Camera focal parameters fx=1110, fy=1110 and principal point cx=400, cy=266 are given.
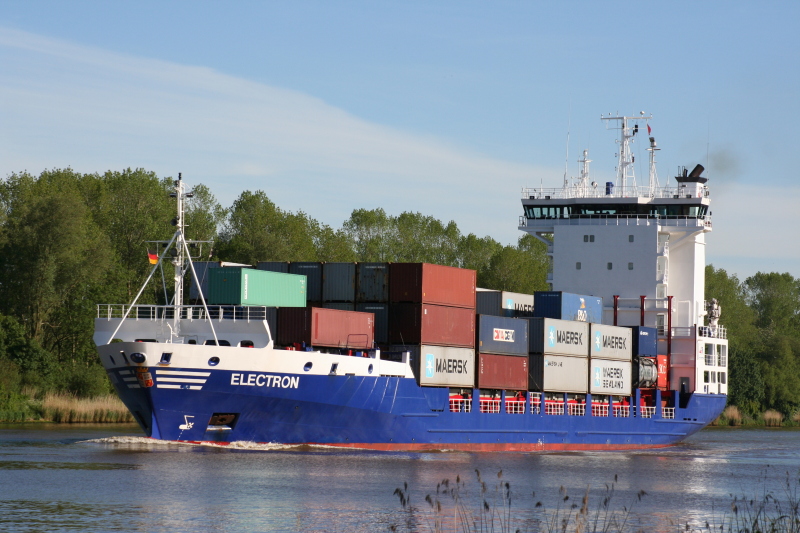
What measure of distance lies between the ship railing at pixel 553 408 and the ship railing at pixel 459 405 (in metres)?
4.71

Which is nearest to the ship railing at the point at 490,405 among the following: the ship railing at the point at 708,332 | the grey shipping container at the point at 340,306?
the grey shipping container at the point at 340,306

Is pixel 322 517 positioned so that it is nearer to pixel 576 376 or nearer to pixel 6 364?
pixel 576 376

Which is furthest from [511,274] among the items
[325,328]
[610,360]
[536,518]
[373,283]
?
[536,518]

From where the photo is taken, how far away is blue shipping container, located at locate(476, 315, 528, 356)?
42.7 m

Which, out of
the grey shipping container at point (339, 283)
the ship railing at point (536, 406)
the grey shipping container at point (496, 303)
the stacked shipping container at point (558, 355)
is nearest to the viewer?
the grey shipping container at point (339, 283)

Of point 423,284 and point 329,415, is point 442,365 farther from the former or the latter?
point 329,415

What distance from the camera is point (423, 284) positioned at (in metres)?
39.7

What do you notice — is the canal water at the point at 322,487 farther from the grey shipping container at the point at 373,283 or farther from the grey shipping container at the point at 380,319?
the grey shipping container at the point at 373,283

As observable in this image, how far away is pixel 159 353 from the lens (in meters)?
34.7

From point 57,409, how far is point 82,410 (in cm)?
118

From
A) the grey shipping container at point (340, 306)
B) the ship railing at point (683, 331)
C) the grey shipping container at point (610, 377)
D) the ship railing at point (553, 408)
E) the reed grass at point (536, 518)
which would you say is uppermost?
the grey shipping container at point (340, 306)

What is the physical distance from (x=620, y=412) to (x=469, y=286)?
45.8ft

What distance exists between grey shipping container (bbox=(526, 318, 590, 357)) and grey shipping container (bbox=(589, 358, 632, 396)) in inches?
52.6

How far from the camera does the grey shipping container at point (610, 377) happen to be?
4916 centimetres
